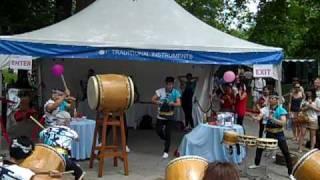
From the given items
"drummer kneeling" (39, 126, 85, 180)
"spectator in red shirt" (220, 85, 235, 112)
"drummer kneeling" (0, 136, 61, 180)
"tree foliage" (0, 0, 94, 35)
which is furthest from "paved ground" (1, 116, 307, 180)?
"tree foliage" (0, 0, 94, 35)

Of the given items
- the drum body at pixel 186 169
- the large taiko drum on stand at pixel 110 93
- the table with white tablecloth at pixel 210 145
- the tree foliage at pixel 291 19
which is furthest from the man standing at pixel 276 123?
the tree foliage at pixel 291 19

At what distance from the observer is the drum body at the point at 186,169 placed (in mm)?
6238

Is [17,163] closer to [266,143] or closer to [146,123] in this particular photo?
[266,143]

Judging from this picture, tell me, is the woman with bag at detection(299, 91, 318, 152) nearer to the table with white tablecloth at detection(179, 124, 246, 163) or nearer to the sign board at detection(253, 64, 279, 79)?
the sign board at detection(253, 64, 279, 79)

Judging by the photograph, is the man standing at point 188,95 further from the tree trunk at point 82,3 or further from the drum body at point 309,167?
the drum body at point 309,167

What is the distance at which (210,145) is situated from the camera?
1035cm

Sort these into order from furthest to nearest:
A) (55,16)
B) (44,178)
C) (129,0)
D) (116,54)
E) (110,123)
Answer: (55,16), (129,0), (116,54), (110,123), (44,178)

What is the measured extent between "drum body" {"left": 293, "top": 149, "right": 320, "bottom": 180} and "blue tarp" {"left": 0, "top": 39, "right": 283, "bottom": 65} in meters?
4.69

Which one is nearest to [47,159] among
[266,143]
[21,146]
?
[21,146]

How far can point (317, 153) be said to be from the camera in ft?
21.6

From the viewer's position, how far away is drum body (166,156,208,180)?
6.24m

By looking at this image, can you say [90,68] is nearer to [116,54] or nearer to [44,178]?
[116,54]

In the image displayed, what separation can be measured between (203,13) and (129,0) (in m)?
26.2

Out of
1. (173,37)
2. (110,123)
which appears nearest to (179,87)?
(173,37)
